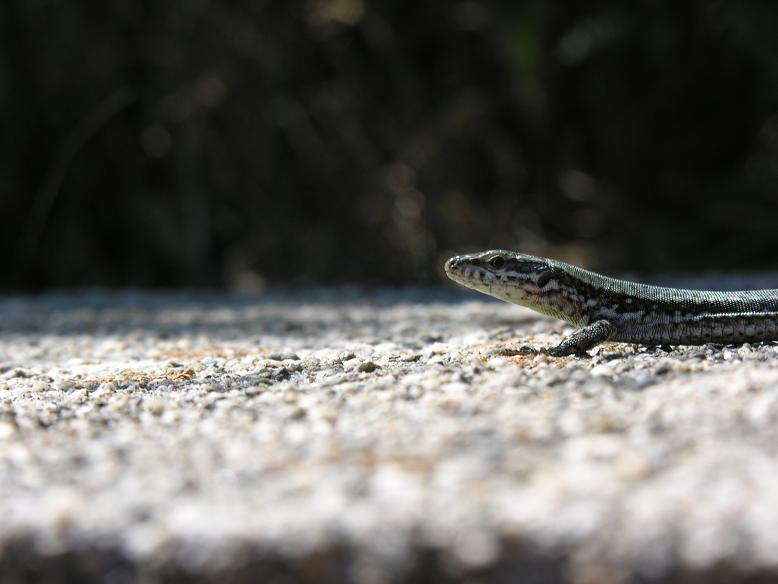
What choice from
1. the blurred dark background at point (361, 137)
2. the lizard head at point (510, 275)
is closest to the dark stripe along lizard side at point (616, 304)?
the lizard head at point (510, 275)

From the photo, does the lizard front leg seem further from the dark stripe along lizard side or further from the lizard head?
the lizard head

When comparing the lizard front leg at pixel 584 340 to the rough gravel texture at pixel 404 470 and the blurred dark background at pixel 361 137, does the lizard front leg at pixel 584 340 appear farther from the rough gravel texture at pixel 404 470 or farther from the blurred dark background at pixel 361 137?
the blurred dark background at pixel 361 137

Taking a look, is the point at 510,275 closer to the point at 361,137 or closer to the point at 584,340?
the point at 584,340

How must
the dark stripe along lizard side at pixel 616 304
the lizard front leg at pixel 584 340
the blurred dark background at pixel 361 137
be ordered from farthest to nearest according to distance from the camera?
the blurred dark background at pixel 361 137, the dark stripe along lizard side at pixel 616 304, the lizard front leg at pixel 584 340

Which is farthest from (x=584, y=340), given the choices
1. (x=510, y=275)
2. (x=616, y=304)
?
(x=510, y=275)

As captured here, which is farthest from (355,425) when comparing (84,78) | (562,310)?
(84,78)

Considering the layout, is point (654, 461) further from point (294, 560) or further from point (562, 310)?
point (562, 310)
